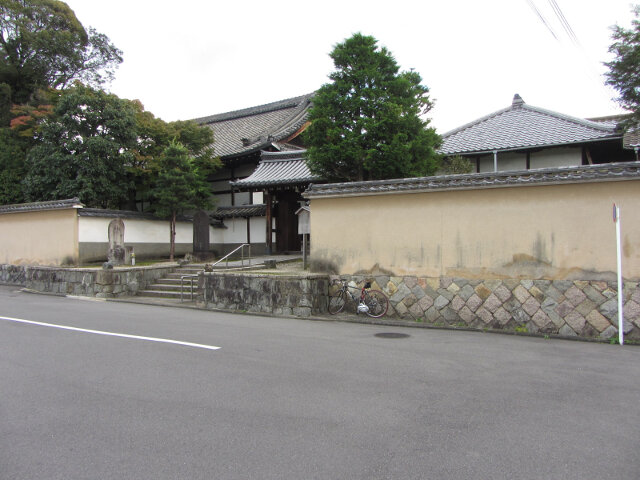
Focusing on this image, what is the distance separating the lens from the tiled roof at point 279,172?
18.0m

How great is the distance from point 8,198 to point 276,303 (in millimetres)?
18244

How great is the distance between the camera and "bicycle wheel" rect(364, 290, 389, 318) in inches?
416

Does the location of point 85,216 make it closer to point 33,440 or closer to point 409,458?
point 33,440

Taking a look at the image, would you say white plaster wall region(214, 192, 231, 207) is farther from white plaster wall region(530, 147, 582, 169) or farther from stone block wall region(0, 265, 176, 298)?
white plaster wall region(530, 147, 582, 169)

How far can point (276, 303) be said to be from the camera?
11250 mm

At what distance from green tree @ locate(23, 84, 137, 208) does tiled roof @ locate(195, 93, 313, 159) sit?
519cm

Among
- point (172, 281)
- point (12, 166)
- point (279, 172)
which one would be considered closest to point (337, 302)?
point (172, 281)

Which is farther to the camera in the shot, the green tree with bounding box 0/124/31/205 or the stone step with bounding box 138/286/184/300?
the green tree with bounding box 0/124/31/205

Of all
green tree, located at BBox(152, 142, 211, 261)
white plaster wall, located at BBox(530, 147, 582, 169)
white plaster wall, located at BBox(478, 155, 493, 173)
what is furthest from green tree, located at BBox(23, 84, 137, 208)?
white plaster wall, located at BBox(530, 147, 582, 169)

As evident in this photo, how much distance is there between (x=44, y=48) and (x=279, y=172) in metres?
15.3

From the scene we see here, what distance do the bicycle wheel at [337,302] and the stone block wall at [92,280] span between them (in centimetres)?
786

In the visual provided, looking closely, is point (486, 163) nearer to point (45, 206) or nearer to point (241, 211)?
point (241, 211)

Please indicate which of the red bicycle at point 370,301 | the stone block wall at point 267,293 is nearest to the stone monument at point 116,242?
the stone block wall at point 267,293

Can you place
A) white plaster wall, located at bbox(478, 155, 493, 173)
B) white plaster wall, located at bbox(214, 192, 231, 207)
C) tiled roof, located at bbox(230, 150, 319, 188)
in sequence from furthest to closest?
white plaster wall, located at bbox(214, 192, 231, 207)
tiled roof, located at bbox(230, 150, 319, 188)
white plaster wall, located at bbox(478, 155, 493, 173)
